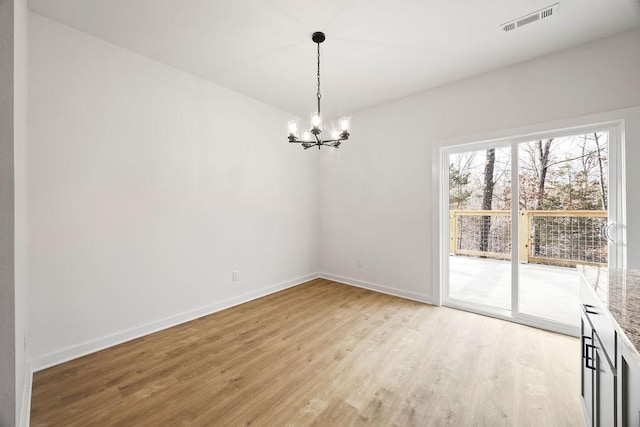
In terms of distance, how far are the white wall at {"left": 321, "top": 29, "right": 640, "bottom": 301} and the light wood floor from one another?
3.57 ft

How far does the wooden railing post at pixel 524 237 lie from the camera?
295 cm

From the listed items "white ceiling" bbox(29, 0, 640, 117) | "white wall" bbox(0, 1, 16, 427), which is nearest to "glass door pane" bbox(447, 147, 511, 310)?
"white ceiling" bbox(29, 0, 640, 117)

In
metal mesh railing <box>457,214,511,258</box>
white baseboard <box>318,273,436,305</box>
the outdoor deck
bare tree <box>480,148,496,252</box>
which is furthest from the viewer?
white baseboard <box>318,273,436,305</box>

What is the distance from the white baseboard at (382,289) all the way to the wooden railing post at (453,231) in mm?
743

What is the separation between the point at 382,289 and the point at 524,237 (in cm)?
196

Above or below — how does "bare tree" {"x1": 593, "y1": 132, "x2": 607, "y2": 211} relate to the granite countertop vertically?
above

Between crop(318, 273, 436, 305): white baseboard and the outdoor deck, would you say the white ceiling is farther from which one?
crop(318, 273, 436, 305): white baseboard

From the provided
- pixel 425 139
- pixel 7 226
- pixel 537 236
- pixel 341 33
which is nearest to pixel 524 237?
pixel 537 236

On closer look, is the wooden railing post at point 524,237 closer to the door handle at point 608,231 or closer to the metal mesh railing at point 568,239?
the metal mesh railing at point 568,239

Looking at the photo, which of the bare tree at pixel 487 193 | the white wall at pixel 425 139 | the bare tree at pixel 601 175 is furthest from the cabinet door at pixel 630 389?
the bare tree at pixel 487 193

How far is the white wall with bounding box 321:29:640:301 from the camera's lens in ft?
7.88

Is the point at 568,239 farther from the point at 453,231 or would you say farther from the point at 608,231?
the point at 453,231

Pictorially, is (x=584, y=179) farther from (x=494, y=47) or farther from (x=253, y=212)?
(x=253, y=212)

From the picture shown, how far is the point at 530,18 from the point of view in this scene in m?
2.20
